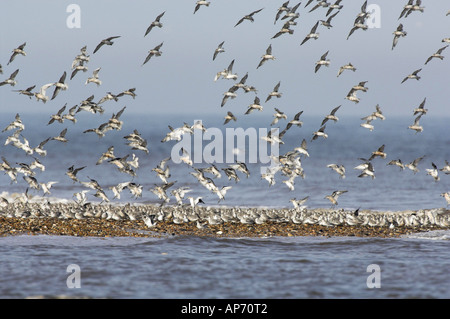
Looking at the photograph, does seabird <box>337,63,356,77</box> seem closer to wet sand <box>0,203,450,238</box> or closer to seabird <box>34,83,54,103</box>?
wet sand <box>0,203,450,238</box>

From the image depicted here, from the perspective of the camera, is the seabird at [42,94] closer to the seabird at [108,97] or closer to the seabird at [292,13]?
the seabird at [108,97]

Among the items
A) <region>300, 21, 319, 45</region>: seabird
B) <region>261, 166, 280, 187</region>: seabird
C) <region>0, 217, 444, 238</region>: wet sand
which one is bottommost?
<region>0, 217, 444, 238</region>: wet sand

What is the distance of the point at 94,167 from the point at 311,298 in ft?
123

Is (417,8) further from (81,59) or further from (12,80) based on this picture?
(12,80)

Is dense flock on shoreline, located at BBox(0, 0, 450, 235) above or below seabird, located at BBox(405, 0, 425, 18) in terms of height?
below

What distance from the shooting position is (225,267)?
1662 cm

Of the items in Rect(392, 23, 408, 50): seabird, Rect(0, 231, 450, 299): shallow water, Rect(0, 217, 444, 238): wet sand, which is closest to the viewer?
Rect(0, 231, 450, 299): shallow water

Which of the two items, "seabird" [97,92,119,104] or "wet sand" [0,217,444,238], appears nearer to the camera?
"wet sand" [0,217,444,238]

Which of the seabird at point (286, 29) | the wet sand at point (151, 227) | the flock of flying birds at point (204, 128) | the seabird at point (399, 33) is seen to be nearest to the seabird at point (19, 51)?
the flock of flying birds at point (204, 128)

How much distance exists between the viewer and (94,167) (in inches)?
1972

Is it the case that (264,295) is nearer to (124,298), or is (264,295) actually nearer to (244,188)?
(124,298)

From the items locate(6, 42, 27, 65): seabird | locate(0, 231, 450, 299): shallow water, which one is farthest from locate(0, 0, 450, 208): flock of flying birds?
locate(0, 231, 450, 299): shallow water

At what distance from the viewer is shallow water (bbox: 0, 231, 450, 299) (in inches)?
577

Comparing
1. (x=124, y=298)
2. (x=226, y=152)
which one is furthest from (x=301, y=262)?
(x=226, y=152)
